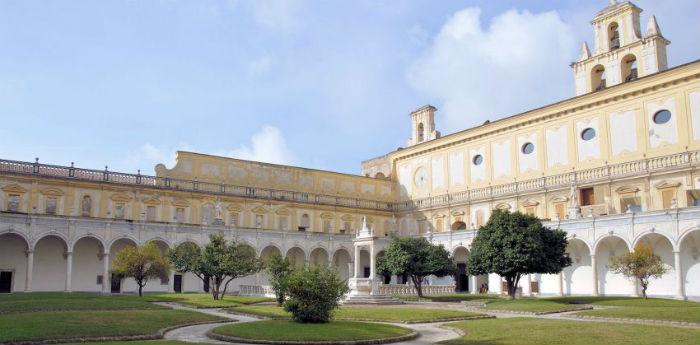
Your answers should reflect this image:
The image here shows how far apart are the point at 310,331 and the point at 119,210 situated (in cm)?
3523

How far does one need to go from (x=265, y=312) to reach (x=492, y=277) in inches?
1002

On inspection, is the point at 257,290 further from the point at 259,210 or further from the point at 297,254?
the point at 259,210

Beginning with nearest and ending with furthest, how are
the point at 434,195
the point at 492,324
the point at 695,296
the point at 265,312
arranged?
the point at 492,324 → the point at 265,312 → the point at 695,296 → the point at 434,195

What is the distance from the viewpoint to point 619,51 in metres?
51.6

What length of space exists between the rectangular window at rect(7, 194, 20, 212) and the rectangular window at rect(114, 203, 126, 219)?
6.98m

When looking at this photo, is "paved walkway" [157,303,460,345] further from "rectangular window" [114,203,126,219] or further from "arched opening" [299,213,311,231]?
"arched opening" [299,213,311,231]

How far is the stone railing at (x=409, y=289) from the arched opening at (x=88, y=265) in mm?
20776

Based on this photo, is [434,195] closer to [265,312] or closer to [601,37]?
[601,37]

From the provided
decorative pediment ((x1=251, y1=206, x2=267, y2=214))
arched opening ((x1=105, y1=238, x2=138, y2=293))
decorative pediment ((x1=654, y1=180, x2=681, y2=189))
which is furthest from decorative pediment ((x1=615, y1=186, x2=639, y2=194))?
arched opening ((x1=105, y1=238, x2=138, y2=293))

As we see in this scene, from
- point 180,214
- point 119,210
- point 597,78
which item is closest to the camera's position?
point 119,210

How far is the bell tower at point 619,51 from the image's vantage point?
4953 centimetres

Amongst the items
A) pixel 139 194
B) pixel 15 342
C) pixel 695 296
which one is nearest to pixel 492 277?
pixel 695 296

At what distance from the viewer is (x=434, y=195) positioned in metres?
61.3

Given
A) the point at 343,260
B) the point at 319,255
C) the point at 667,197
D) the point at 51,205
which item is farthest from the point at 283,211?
the point at 667,197
